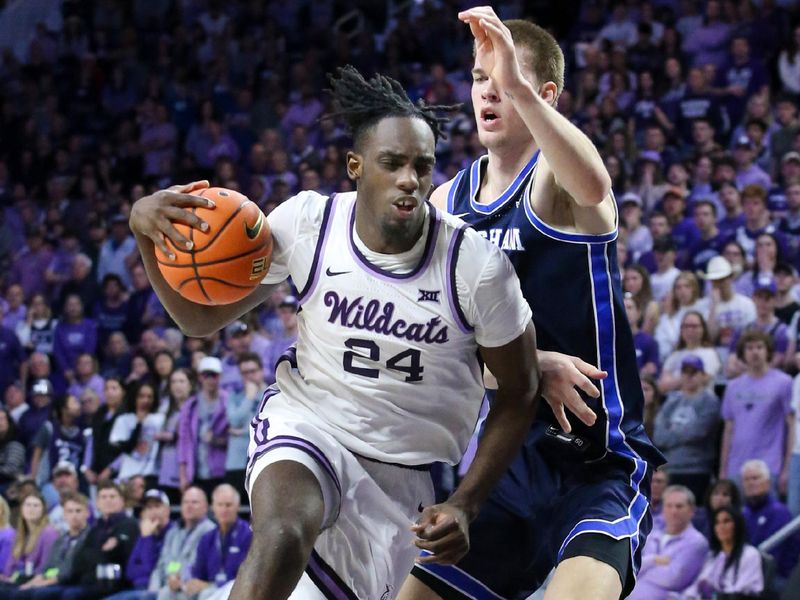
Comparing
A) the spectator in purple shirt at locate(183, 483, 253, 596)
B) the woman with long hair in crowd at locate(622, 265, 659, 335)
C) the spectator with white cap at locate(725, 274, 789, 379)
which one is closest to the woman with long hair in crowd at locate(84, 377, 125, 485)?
the spectator in purple shirt at locate(183, 483, 253, 596)

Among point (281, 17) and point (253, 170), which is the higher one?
point (281, 17)

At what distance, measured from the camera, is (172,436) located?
10156 mm

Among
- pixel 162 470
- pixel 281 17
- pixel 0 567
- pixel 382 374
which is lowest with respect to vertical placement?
pixel 0 567

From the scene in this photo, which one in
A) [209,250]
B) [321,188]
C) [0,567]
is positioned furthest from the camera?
[321,188]

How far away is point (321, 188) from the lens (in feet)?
41.1

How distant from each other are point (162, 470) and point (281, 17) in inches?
323

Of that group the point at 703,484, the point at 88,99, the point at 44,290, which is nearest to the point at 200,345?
the point at 44,290

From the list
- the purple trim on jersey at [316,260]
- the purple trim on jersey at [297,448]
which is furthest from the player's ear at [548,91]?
the purple trim on jersey at [297,448]

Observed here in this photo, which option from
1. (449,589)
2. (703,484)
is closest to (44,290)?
(703,484)

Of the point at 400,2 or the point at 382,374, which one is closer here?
the point at 382,374

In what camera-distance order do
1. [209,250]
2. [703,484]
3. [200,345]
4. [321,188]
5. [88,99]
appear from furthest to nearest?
1. [88,99]
2. [321,188]
3. [200,345]
4. [703,484]
5. [209,250]

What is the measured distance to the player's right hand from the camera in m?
3.65

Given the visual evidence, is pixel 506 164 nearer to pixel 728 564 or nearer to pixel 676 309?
pixel 728 564

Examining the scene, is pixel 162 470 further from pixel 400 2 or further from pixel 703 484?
pixel 400 2
